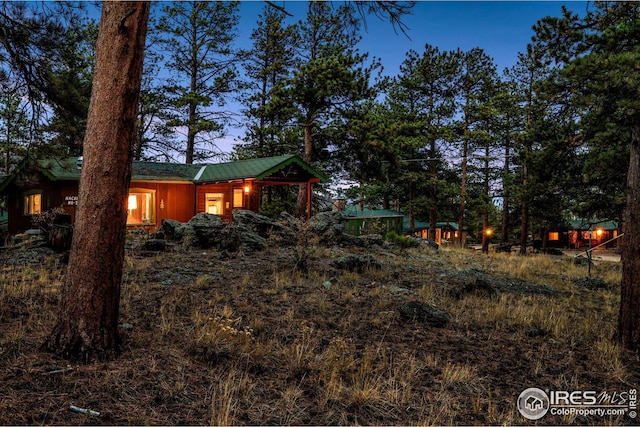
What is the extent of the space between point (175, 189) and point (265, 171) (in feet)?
18.9

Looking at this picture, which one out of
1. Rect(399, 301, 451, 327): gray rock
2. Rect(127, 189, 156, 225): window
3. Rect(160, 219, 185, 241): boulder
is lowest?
Rect(399, 301, 451, 327): gray rock

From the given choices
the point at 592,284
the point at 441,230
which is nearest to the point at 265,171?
the point at 592,284

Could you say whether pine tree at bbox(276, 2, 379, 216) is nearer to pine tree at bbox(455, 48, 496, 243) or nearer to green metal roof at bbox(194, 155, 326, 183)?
green metal roof at bbox(194, 155, 326, 183)

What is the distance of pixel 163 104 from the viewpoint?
2283cm

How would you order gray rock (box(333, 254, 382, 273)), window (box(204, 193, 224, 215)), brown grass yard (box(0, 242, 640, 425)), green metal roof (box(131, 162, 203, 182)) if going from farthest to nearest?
window (box(204, 193, 224, 215)) < green metal roof (box(131, 162, 203, 182)) < gray rock (box(333, 254, 382, 273)) < brown grass yard (box(0, 242, 640, 425))

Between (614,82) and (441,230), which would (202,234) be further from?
(441,230)

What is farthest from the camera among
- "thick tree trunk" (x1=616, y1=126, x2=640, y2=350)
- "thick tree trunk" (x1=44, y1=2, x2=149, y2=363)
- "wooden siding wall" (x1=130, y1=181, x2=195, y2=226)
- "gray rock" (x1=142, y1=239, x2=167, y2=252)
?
"wooden siding wall" (x1=130, y1=181, x2=195, y2=226)

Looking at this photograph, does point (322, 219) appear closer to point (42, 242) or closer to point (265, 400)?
point (42, 242)

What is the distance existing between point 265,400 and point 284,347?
106cm

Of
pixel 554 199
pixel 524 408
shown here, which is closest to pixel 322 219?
pixel 524 408

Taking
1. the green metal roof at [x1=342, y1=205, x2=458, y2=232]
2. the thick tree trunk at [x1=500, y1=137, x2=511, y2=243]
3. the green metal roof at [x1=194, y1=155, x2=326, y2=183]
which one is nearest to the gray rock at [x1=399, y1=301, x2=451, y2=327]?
the green metal roof at [x1=194, y1=155, x2=326, y2=183]

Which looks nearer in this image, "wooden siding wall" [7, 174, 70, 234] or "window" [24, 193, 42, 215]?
"wooden siding wall" [7, 174, 70, 234]

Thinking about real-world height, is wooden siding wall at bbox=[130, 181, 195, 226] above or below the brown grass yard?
above

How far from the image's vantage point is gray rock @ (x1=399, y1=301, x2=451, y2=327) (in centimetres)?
523
